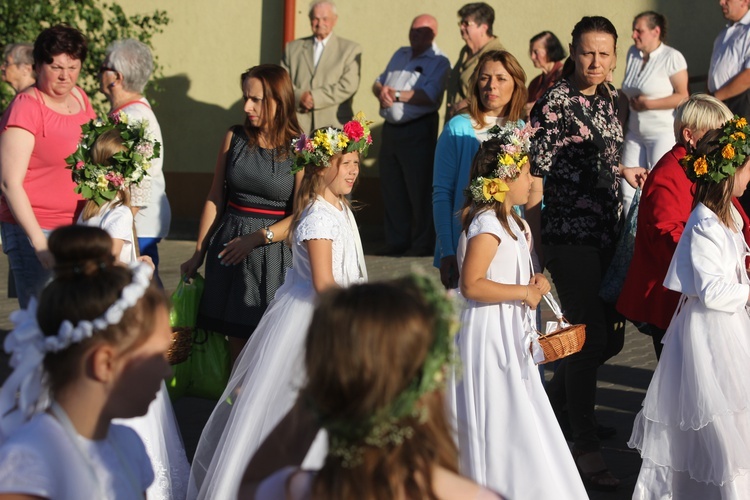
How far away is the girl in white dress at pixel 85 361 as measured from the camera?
254cm

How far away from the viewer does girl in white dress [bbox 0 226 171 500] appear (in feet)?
8.33

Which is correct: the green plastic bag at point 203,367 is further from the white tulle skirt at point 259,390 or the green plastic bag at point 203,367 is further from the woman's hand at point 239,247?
the white tulle skirt at point 259,390

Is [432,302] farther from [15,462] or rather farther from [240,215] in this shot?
[240,215]

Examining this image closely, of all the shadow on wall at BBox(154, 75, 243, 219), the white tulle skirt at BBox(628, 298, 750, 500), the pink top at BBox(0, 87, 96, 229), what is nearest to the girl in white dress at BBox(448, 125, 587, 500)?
the white tulle skirt at BBox(628, 298, 750, 500)

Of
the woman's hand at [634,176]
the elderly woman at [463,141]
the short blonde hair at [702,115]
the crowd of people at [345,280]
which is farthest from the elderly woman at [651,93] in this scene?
the short blonde hair at [702,115]

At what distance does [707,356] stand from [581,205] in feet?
4.18

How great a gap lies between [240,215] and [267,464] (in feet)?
11.7

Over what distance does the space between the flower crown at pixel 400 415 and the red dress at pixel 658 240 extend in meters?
3.17

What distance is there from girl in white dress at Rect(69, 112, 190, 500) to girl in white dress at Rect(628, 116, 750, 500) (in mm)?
2063

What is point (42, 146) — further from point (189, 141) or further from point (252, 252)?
point (189, 141)

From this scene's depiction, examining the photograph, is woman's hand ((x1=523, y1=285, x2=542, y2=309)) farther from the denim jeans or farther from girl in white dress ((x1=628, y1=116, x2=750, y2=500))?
the denim jeans

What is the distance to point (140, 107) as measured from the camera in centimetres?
624

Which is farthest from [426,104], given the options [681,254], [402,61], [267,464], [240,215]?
[267,464]

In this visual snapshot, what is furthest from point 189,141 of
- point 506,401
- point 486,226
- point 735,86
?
point 506,401
